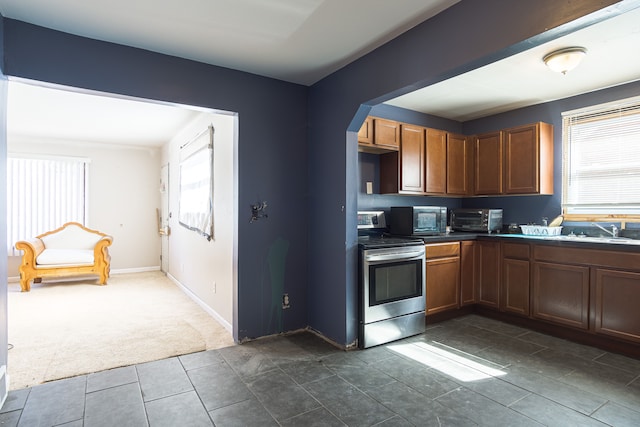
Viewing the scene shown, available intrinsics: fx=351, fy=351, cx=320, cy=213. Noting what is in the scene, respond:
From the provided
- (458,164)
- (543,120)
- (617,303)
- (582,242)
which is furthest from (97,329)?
(543,120)

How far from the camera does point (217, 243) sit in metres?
3.95

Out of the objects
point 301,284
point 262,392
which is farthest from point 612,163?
point 262,392

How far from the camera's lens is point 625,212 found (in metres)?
3.44

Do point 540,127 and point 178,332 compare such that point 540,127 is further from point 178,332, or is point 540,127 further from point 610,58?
point 178,332

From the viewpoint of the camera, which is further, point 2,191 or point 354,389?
point 354,389

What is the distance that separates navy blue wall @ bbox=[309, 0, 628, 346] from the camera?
1.76m

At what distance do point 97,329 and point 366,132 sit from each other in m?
3.42

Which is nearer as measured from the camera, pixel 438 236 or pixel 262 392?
pixel 262 392

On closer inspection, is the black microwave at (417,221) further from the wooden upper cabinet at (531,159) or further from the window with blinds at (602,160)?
the window with blinds at (602,160)

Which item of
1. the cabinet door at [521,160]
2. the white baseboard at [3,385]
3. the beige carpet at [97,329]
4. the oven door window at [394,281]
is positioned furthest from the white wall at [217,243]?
the cabinet door at [521,160]

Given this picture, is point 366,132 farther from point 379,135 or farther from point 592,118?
point 592,118

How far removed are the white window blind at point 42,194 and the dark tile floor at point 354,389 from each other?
16.1ft

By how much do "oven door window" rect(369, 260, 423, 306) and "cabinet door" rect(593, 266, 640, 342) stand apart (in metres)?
1.51

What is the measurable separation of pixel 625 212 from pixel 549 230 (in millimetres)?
655
